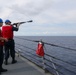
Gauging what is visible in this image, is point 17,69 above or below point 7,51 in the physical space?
below

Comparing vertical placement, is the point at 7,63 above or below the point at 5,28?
below


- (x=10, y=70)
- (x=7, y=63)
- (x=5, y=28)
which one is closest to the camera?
(x=10, y=70)

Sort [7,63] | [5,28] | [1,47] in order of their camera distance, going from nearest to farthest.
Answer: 1. [1,47]
2. [5,28]
3. [7,63]

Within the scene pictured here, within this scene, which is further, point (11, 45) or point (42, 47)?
point (11, 45)

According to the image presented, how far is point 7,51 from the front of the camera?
9328mm

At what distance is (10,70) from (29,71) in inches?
29.0

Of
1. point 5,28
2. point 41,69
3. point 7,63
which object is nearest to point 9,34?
point 5,28

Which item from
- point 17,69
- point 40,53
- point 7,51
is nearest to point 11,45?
point 7,51

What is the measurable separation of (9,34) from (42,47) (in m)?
1.80

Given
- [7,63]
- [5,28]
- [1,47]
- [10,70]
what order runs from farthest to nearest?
[7,63] < [5,28] < [10,70] < [1,47]

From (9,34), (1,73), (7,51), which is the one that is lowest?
(1,73)

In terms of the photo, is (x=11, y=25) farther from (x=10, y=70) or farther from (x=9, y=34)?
(x=10, y=70)

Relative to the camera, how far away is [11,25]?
29.3 ft

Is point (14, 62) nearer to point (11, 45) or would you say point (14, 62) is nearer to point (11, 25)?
point (11, 45)
